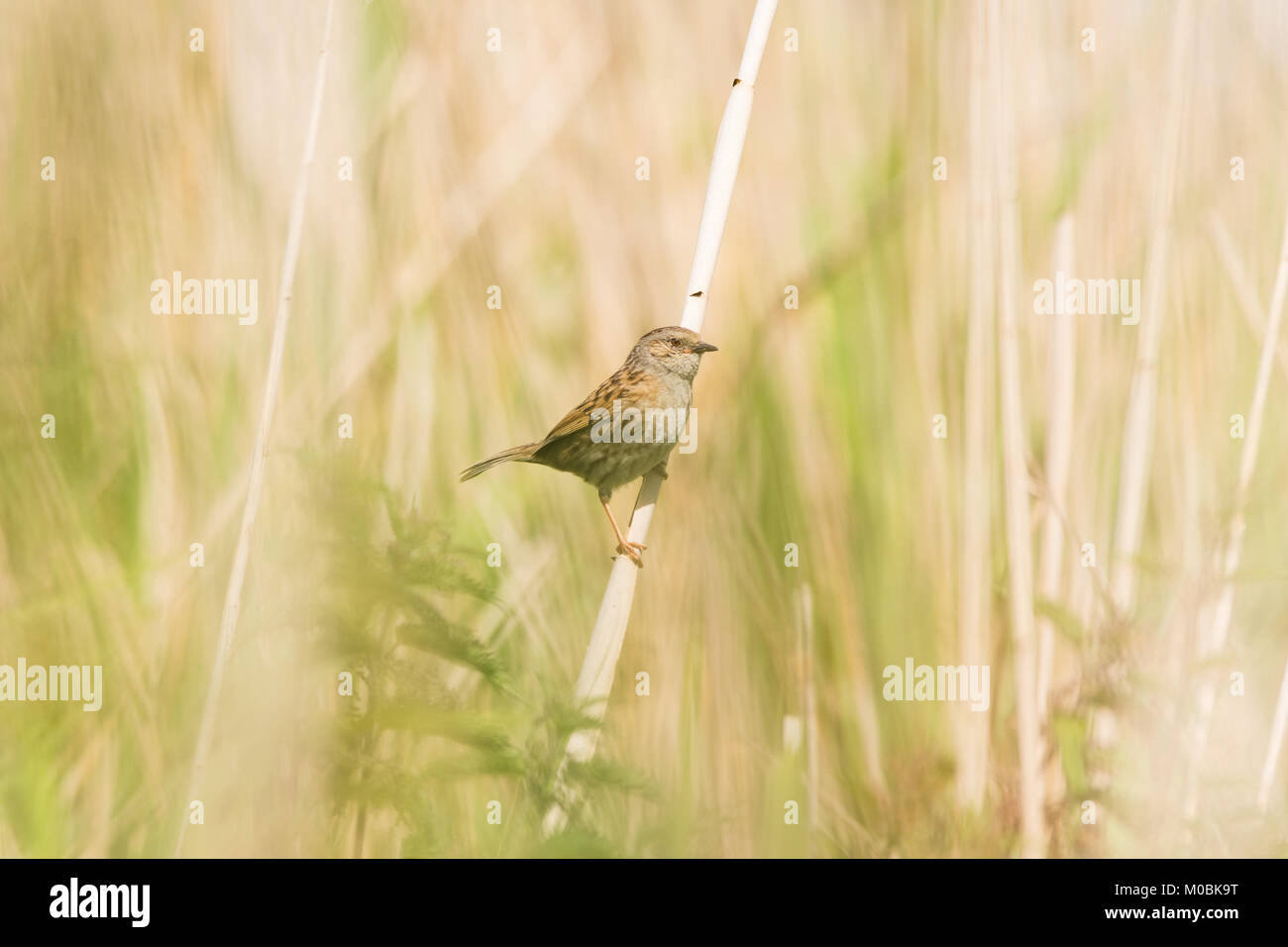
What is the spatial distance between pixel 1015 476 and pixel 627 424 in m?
1.13

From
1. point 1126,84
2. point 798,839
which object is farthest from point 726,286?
point 798,839

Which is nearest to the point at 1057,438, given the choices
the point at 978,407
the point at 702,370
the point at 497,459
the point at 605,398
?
the point at 978,407

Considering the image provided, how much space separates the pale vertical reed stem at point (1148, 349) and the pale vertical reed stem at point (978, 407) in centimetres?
39

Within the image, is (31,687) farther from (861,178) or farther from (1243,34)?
(1243,34)

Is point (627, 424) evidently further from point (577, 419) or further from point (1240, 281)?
point (1240, 281)

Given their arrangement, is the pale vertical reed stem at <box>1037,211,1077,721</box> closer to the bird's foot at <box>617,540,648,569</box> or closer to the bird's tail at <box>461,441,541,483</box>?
the bird's foot at <box>617,540,648,569</box>

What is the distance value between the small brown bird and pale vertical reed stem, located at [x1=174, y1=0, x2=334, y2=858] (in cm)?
76

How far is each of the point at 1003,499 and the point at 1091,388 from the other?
538 mm

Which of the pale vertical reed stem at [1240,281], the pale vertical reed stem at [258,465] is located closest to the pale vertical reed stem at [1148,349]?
the pale vertical reed stem at [1240,281]

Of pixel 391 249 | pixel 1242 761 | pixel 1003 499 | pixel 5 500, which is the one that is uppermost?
pixel 391 249

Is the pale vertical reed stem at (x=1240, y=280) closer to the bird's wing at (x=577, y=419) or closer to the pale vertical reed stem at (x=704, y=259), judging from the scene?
the pale vertical reed stem at (x=704, y=259)

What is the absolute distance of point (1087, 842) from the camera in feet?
8.65

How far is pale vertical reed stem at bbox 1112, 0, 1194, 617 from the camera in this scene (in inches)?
112

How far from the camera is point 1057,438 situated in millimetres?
2951
